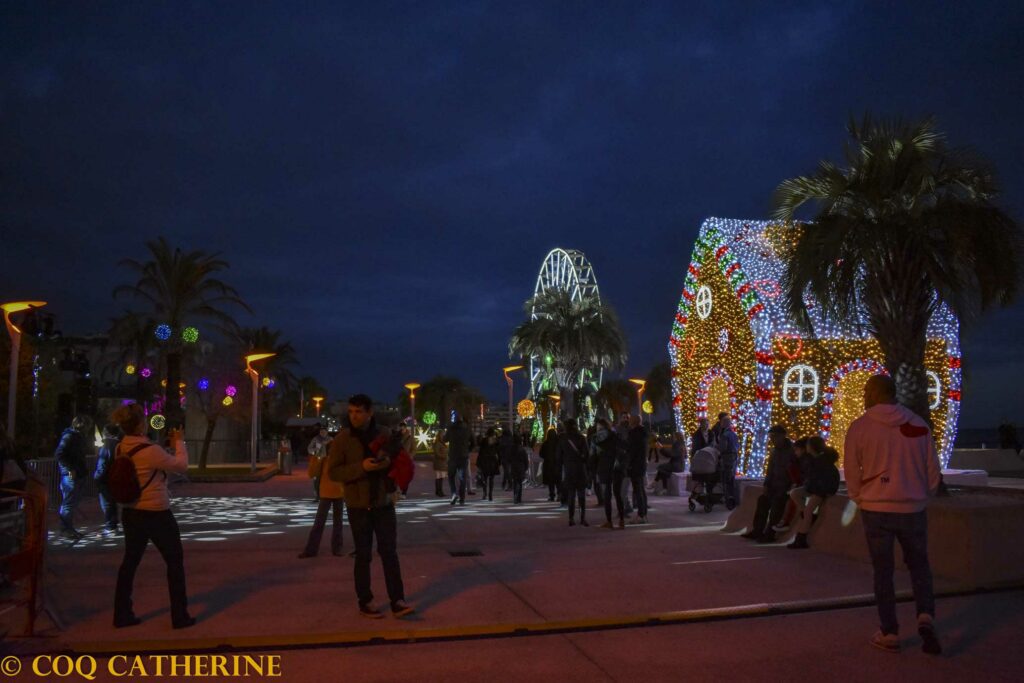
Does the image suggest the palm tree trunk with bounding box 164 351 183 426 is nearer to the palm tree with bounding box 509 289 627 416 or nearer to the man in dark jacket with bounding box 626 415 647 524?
the man in dark jacket with bounding box 626 415 647 524

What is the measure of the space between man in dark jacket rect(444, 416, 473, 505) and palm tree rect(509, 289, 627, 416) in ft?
59.9

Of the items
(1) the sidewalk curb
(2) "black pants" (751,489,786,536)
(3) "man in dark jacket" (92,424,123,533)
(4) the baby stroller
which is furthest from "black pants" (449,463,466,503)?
(1) the sidewalk curb

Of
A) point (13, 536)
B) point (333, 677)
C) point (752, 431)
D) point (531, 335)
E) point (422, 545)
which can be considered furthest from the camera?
point (531, 335)

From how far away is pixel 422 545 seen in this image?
1172 cm

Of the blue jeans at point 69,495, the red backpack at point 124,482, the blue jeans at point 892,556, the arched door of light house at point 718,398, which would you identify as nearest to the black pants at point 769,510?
the blue jeans at point 892,556

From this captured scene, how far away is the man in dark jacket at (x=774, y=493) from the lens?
37.3ft

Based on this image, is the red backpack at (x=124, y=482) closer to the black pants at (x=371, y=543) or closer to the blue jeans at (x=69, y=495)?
the black pants at (x=371, y=543)

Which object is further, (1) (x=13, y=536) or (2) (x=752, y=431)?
(2) (x=752, y=431)

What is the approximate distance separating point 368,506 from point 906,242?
9.21 meters

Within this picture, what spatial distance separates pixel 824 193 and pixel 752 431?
7.98m

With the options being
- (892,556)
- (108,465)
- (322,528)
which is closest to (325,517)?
(322,528)

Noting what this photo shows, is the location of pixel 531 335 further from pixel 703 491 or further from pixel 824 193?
pixel 824 193

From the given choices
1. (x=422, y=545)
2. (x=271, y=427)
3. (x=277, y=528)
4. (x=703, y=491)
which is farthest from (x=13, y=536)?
(x=271, y=427)

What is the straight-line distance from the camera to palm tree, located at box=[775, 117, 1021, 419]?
12562 millimetres
